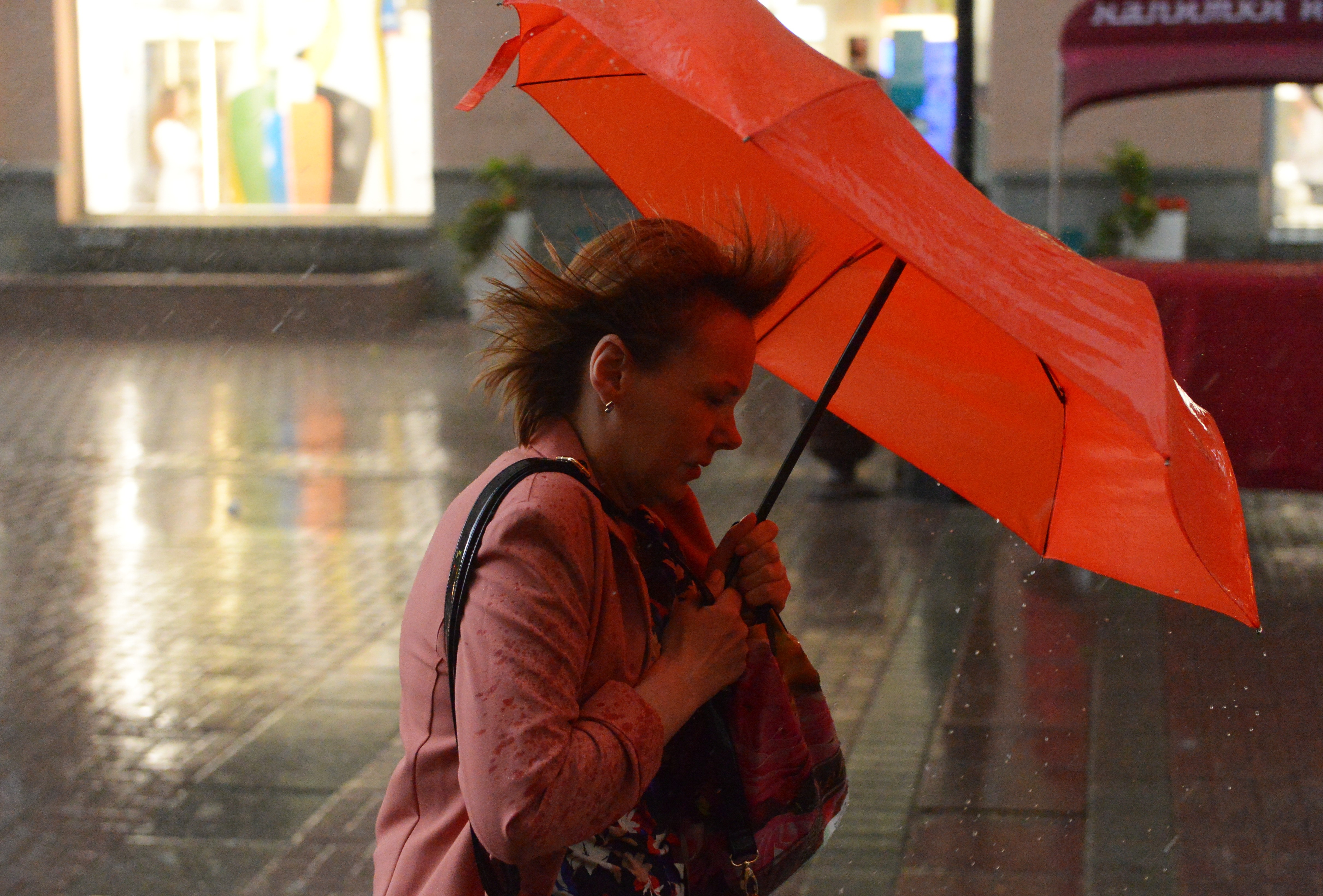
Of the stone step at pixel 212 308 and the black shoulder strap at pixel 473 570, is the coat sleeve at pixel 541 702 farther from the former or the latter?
the stone step at pixel 212 308

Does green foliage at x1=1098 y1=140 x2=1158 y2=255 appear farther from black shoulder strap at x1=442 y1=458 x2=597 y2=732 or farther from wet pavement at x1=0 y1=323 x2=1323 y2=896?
black shoulder strap at x1=442 y1=458 x2=597 y2=732

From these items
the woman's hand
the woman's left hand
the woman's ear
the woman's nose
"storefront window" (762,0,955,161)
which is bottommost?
the woman's hand

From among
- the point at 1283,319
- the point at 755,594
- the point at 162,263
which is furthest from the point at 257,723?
the point at 162,263

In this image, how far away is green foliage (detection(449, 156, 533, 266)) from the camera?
1600 cm

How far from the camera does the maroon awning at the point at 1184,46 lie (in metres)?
8.72

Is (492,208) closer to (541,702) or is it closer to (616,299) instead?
(616,299)

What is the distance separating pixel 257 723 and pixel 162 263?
1387cm

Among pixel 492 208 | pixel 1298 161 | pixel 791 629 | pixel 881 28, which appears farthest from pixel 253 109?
pixel 791 629

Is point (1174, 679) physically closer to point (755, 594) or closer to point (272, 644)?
point (272, 644)

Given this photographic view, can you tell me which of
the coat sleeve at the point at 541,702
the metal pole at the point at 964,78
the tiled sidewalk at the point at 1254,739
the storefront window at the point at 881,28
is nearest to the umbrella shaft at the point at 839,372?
the coat sleeve at the point at 541,702

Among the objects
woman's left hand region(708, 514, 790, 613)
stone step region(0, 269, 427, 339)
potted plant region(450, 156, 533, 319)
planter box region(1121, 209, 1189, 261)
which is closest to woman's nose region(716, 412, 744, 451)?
woman's left hand region(708, 514, 790, 613)

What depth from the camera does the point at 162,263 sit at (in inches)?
699

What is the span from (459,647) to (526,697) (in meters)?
0.11

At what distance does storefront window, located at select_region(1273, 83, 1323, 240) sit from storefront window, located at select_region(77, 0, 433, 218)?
9.62 meters
